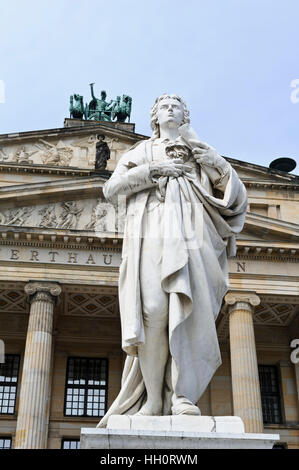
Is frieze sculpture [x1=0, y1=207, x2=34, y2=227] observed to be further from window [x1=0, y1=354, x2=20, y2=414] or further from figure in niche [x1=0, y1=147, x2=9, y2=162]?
figure in niche [x1=0, y1=147, x2=9, y2=162]

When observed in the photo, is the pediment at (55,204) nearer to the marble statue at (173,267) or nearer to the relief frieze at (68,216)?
the relief frieze at (68,216)

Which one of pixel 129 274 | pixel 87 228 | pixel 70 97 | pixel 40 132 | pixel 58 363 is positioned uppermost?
pixel 70 97

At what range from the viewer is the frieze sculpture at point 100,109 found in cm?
4178

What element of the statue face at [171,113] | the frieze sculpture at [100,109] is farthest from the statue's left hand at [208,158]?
the frieze sculpture at [100,109]

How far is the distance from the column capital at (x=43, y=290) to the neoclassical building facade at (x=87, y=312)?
0.04 metres

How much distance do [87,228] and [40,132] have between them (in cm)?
905

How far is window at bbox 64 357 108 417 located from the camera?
3073 cm

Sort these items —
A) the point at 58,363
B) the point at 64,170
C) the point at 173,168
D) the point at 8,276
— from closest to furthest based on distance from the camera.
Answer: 1. the point at 173,168
2. the point at 8,276
3. the point at 58,363
4. the point at 64,170

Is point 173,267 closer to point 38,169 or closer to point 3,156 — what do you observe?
point 38,169

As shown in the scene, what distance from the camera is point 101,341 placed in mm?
32188

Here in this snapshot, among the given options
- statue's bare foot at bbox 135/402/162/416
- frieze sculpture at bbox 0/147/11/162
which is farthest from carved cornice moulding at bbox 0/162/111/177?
statue's bare foot at bbox 135/402/162/416

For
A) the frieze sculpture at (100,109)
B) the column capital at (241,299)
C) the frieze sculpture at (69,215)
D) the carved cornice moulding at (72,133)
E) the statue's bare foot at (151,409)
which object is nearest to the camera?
the statue's bare foot at (151,409)
